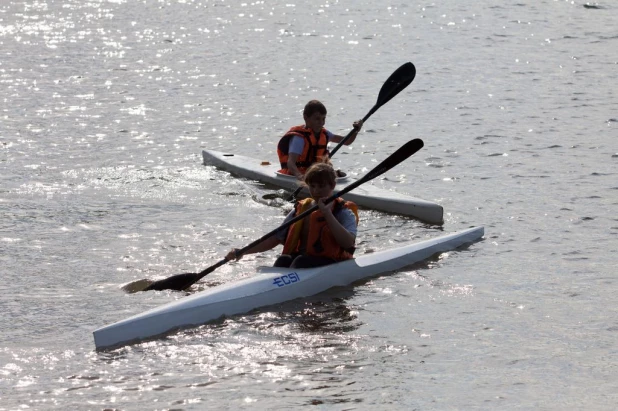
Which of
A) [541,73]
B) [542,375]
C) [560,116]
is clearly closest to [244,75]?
[541,73]

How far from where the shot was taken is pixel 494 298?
23.9 ft

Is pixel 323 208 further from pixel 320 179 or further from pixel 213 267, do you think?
pixel 213 267

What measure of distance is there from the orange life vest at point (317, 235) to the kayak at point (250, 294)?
0.11 metres

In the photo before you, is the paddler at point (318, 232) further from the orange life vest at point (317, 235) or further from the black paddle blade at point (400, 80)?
the black paddle blade at point (400, 80)

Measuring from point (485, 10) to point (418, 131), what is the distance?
1468 centimetres

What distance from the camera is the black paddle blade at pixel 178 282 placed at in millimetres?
7203

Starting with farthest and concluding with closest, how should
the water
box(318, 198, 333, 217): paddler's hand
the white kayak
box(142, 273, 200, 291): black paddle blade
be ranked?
the white kayak
box(142, 273, 200, 291): black paddle blade
box(318, 198, 333, 217): paddler's hand
the water

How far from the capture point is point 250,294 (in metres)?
6.79

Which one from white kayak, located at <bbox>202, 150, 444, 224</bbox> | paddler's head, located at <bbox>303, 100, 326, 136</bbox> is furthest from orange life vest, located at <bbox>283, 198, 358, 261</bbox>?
paddler's head, located at <bbox>303, 100, 326, 136</bbox>

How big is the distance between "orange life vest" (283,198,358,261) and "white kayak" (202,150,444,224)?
2.13 metres

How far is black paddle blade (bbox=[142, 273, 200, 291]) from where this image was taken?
720 centimetres

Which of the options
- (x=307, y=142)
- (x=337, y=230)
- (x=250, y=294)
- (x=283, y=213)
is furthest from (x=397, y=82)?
(x=250, y=294)

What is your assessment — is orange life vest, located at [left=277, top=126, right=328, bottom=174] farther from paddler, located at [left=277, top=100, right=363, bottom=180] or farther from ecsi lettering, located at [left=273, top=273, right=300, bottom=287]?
ecsi lettering, located at [left=273, top=273, right=300, bottom=287]

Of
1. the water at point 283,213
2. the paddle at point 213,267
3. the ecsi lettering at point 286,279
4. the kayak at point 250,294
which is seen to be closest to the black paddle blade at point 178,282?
the paddle at point 213,267
